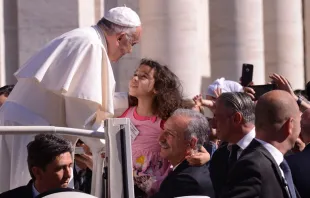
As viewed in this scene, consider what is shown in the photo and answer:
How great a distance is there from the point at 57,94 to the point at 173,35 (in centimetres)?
598

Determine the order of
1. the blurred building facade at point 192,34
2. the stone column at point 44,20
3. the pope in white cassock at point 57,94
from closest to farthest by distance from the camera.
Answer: the pope in white cassock at point 57,94, the stone column at point 44,20, the blurred building facade at point 192,34

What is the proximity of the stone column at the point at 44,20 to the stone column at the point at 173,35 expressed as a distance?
71.4 inches

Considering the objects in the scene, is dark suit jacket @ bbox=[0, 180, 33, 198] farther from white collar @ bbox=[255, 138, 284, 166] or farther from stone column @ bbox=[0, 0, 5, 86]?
stone column @ bbox=[0, 0, 5, 86]

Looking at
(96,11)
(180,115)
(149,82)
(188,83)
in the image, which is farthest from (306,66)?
(180,115)

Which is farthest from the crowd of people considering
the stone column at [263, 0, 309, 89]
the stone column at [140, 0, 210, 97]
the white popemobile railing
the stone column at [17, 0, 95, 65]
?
the stone column at [263, 0, 309, 89]

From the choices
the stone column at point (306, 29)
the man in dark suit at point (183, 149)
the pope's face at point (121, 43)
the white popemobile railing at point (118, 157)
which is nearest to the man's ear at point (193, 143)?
the man in dark suit at point (183, 149)

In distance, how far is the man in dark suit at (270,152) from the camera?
550cm

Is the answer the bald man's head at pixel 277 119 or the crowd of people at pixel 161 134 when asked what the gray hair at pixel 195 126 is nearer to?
the crowd of people at pixel 161 134

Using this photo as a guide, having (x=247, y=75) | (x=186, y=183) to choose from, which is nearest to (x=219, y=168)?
(x=186, y=183)

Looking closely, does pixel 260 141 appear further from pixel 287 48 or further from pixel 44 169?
pixel 287 48

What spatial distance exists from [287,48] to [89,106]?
9.10 meters

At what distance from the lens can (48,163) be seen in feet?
20.1

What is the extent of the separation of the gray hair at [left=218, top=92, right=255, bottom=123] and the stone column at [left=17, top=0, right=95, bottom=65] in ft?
13.6

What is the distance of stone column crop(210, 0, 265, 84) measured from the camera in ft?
47.1
